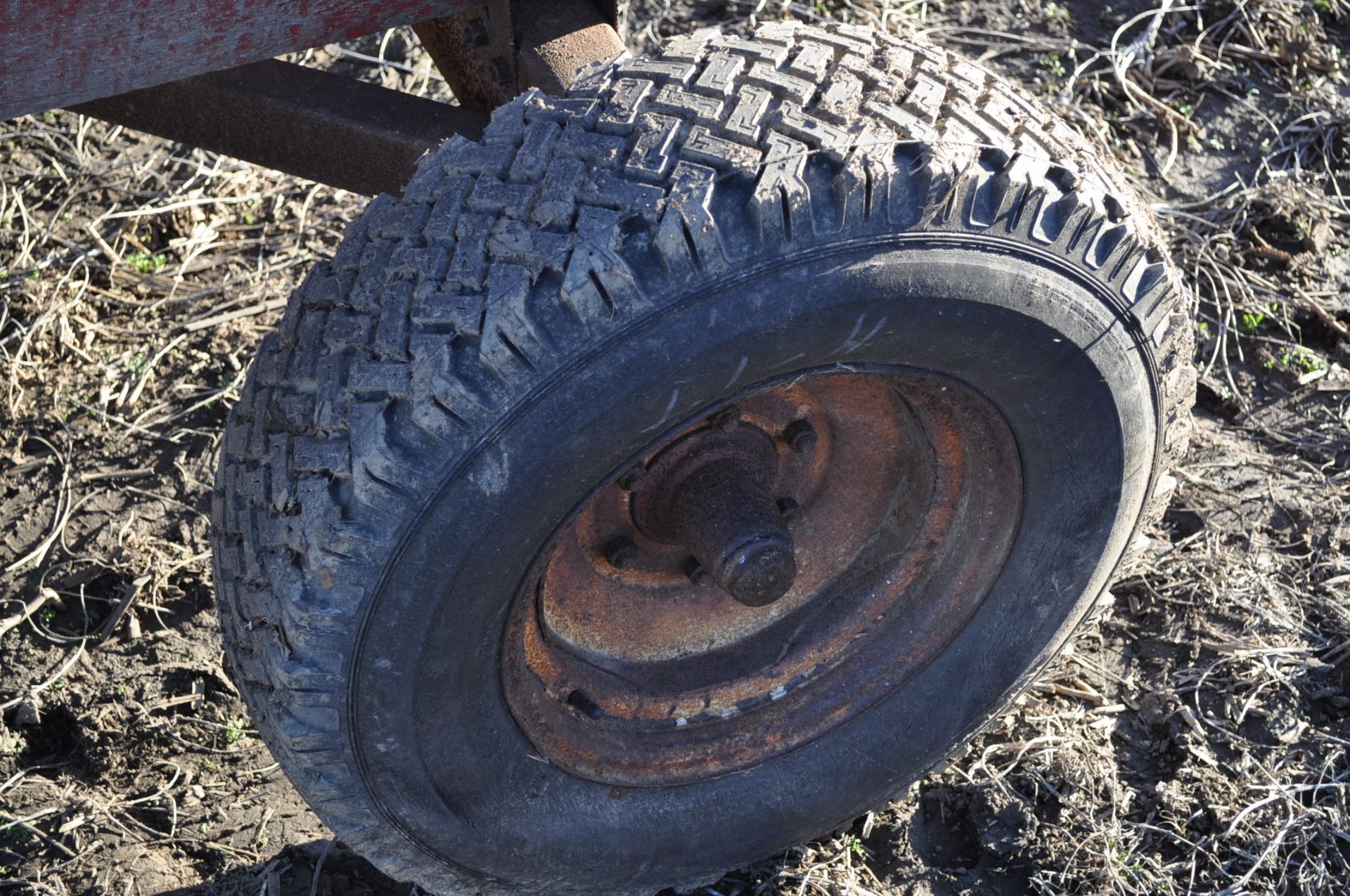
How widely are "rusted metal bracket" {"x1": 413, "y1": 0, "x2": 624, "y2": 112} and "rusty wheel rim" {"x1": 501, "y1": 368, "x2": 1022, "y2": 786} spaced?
29.0 inches

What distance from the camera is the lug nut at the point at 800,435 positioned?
2.45 m

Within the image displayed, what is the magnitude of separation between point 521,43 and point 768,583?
1142 millimetres

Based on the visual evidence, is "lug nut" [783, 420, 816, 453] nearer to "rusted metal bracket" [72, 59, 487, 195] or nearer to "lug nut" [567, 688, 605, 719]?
"lug nut" [567, 688, 605, 719]

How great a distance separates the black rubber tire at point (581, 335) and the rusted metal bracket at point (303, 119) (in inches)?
17.5

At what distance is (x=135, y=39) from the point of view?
5.97 ft

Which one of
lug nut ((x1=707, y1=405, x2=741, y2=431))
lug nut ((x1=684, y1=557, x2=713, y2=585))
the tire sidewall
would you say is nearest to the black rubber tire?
the tire sidewall

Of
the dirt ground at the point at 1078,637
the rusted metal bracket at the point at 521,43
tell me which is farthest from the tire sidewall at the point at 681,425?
the rusted metal bracket at the point at 521,43

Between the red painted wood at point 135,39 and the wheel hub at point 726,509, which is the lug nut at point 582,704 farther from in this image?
the red painted wood at point 135,39

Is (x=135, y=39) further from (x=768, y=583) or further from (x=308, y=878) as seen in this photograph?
(x=308, y=878)

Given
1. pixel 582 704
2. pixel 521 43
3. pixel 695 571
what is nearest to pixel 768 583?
pixel 695 571

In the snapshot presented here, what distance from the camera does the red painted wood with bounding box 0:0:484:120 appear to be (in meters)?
1.73

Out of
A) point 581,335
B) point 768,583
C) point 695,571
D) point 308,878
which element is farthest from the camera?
point 308,878

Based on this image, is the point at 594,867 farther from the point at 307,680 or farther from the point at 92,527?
the point at 92,527

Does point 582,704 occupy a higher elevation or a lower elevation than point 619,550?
lower
